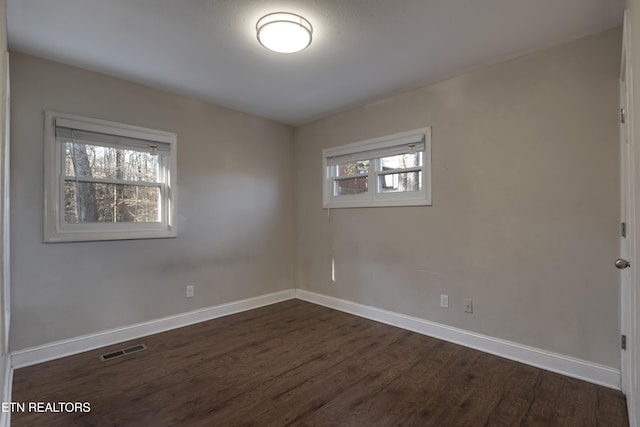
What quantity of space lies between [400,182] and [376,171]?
0.34 m

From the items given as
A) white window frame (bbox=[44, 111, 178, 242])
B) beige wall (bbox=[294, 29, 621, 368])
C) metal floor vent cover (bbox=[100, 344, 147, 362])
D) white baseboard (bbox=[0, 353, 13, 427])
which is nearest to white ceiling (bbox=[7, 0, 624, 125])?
beige wall (bbox=[294, 29, 621, 368])

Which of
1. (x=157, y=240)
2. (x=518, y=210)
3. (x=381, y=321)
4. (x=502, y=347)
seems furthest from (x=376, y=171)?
(x=157, y=240)

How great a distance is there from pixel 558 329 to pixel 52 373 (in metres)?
3.86

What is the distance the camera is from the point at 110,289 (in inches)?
115

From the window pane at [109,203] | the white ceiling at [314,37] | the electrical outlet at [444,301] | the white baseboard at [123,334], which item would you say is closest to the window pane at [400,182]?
the white ceiling at [314,37]

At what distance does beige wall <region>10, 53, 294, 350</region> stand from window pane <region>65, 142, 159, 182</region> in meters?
0.24

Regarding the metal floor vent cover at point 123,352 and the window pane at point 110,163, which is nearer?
the metal floor vent cover at point 123,352

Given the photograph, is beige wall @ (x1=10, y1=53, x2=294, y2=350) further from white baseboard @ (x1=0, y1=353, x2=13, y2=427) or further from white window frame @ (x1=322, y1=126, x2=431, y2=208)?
white window frame @ (x1=322, y1=126, x2=431, y2=208)

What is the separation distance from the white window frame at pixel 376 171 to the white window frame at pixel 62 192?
6.06ft

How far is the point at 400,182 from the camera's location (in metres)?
3.43

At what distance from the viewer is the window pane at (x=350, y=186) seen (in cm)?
378

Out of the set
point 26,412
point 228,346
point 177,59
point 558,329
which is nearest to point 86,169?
point 177,59

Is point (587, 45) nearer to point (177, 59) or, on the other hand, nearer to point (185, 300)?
point (177, 59)

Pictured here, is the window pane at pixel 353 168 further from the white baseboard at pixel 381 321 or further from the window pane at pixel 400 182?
the white baseboard at pixel 381 321
